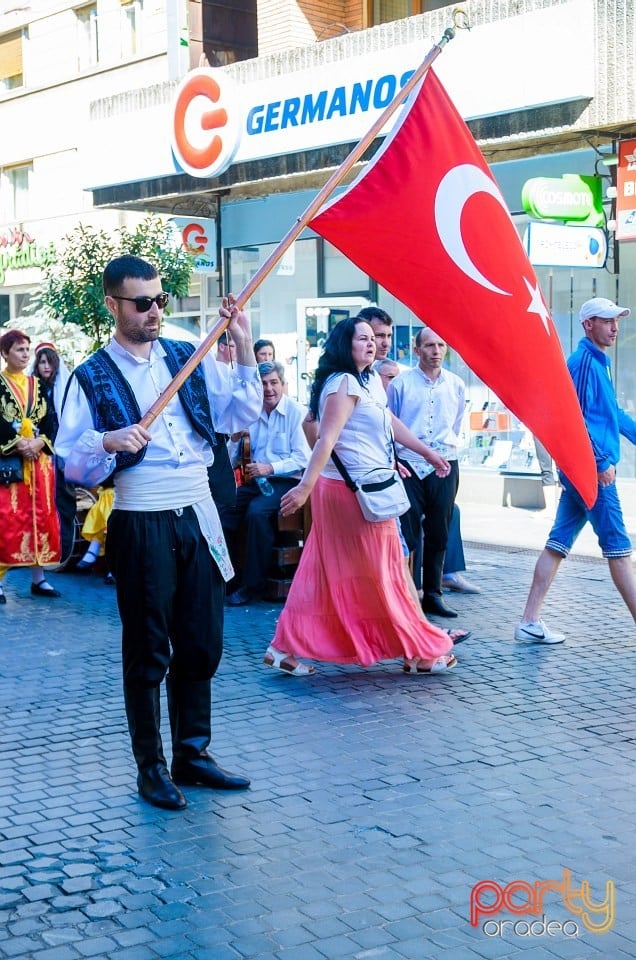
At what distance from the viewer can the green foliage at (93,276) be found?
44.4ft

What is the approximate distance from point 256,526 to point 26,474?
6.35 feet

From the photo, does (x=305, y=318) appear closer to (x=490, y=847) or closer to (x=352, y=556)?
(x=352, y=556)

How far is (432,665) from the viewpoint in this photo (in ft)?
23.0

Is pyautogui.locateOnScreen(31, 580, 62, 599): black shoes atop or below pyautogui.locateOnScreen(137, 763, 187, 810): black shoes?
below

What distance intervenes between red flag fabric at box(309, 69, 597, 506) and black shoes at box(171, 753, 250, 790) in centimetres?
183

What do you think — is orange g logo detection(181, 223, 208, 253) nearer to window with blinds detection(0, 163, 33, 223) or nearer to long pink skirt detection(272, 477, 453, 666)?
window with blinds detection(0, 163, 33, 223)

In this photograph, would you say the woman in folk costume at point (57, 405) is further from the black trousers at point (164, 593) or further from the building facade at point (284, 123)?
the building facade at point (284, 123)

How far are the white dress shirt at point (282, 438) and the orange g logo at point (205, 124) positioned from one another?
919 centimetres

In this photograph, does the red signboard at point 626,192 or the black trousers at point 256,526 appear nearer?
the black trousers at point 256,526

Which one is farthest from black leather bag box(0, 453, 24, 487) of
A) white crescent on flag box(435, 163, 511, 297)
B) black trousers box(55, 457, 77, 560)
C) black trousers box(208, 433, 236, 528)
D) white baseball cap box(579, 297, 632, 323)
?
white crescent on flag box(435, 163, 511, 297)

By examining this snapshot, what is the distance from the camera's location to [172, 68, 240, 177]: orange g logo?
17.9m

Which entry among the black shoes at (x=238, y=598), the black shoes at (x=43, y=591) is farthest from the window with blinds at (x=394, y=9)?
the black shoes at (x=238, y=598)

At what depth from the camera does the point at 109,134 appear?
20.5 m

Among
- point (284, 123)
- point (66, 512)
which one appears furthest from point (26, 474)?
point (284, 123)
